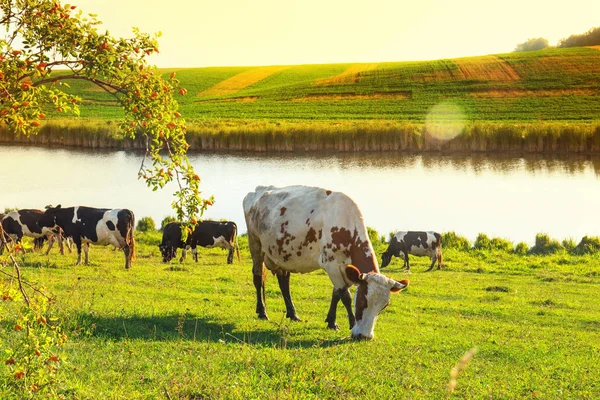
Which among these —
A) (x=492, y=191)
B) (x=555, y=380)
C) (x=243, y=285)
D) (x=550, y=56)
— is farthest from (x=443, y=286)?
(x=550, y=56)

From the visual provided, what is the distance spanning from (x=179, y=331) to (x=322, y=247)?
3300 mm

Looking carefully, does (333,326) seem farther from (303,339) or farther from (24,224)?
(24,224)

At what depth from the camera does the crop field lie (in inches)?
3002

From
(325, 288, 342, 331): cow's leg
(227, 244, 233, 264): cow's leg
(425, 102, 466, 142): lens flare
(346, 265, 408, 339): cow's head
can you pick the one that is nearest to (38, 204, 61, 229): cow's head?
(227, 244, 233, 264): cow's leg

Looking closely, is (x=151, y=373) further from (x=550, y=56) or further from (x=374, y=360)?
(x=550, y=56)

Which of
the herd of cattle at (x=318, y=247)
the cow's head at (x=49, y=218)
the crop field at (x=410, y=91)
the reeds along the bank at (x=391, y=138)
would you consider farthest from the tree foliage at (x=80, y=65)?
the crop field at (x=410, y=91)

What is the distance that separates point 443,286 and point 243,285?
19.1 feet

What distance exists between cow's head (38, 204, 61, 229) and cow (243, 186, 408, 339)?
10689 mm

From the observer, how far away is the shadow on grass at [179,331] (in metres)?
10.2

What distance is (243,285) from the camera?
1736 cm

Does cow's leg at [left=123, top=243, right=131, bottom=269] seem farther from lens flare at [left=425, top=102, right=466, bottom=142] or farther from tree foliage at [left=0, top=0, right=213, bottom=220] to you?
lens flare at [left=425, top=102, right=466, bottom=142]

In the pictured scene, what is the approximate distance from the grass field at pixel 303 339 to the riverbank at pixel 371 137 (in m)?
39.3

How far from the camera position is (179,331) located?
10.2 metres

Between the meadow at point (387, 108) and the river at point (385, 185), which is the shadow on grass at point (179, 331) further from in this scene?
the meadow at point (387, 108)
